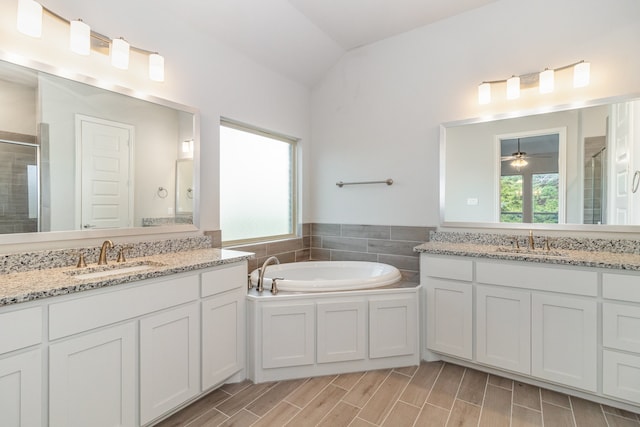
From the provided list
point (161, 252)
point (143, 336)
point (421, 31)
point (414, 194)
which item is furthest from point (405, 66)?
point (143, 336)

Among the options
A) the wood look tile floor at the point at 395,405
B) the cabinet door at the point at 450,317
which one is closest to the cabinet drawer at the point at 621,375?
the wood look tile floor at the point at 395,405

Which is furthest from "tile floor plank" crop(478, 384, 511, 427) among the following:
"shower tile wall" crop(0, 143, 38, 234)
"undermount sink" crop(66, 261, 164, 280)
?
"shower tile wall" crop(0, 143, 38, 234)

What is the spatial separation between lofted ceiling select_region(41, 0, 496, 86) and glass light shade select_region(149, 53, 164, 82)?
0.16 meters

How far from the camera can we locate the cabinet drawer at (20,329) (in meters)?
1.12

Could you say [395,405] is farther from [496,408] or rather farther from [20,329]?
[20,329]

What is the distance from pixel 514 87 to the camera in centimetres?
238

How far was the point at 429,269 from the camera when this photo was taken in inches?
94.2

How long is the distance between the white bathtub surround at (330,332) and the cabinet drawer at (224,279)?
17cm

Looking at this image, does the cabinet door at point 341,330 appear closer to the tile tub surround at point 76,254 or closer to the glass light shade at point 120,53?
the tile tub surround at point 76,254

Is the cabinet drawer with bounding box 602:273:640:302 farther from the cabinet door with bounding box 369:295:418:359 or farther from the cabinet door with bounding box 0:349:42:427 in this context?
the cabinet door with bounding box 0:349:42:427

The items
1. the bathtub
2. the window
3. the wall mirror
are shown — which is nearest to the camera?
the wall mirror

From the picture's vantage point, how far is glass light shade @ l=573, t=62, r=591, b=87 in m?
2.16

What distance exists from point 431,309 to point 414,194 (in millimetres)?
1074

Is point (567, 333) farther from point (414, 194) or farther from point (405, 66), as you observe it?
point (405, 66)
